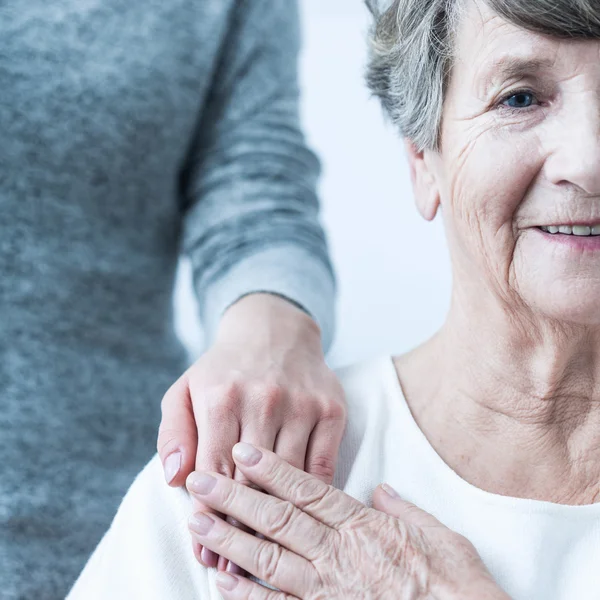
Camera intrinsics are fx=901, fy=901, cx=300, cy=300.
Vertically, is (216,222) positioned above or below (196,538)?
above

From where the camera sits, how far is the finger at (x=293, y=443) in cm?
118

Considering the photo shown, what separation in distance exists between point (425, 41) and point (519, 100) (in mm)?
161

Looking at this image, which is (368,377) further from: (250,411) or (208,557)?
(208,557)

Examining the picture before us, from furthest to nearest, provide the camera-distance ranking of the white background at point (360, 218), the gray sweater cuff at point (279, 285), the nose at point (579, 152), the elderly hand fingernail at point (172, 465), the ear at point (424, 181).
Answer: the white background at point (360, 218) < the gray sweater cuff at point (279, 285) < the ear at point (424, 181) < the elderly hand fingernail at point (172, 465) < the nose at point (579, 152)

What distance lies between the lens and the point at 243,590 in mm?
1105

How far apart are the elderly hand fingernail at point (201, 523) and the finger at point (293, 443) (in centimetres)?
11

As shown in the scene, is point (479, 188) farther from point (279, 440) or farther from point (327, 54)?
point (327, 54)

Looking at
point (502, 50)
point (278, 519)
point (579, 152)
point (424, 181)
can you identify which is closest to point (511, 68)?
point (502, 50)

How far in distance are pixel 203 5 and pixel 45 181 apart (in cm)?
43

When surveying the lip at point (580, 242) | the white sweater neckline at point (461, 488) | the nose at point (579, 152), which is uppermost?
the nose at point (579, 152)

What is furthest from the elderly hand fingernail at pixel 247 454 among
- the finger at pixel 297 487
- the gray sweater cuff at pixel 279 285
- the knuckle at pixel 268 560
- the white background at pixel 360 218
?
the white background at pixel 360 218

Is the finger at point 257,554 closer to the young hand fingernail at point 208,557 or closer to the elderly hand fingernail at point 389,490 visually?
the young hand fingernail at point 208,557

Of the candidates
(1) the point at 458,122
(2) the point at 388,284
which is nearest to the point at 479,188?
(1) the point at 458,122

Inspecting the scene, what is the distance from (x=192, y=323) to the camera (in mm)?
2430
